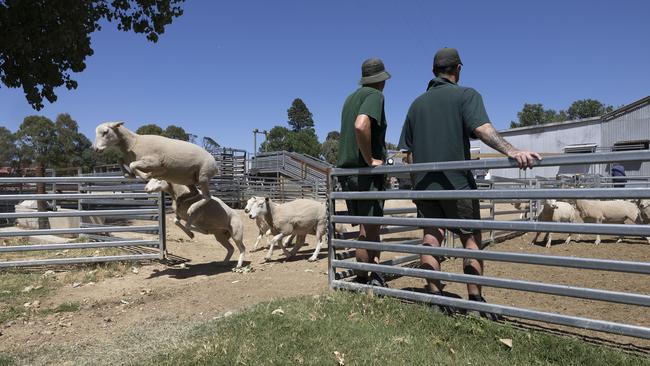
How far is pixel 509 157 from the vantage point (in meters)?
3.10

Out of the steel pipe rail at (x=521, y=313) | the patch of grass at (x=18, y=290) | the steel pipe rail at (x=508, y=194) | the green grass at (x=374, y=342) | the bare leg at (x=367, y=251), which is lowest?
the patch of grass at (x=18, y=290)

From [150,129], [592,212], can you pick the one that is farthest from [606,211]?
[150,129]

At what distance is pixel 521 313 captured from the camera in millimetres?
2979

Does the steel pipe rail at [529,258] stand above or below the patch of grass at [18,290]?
above

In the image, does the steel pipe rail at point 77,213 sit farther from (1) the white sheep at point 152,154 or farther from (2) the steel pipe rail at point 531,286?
(2) the steel pipe rail at point 531,286

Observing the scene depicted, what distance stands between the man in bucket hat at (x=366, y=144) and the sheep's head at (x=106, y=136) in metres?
3.37

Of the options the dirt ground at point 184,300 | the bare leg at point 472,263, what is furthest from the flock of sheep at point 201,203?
the bare leg at point 472,263

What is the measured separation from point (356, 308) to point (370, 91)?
2047mm

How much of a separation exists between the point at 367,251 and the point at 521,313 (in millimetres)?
1638

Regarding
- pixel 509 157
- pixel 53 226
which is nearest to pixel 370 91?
pixel 509 157

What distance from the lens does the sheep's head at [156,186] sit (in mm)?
6586

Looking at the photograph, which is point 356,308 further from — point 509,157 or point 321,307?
point 509,157

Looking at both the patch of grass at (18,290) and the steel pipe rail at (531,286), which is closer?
the steel pipe rail at (531,286)

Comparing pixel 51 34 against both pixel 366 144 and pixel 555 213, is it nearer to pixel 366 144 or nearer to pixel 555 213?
pixel 366 144
